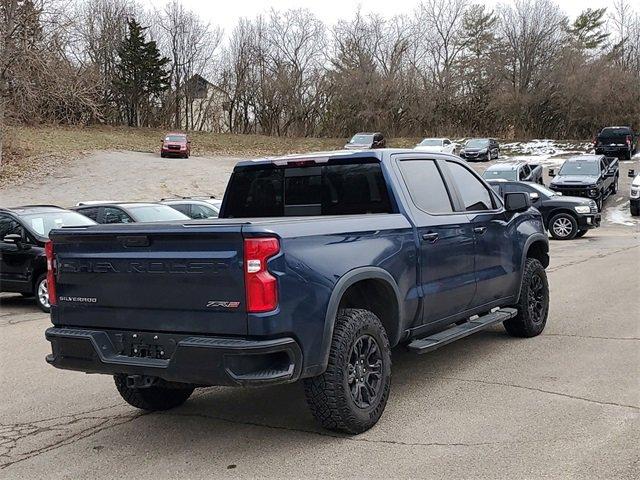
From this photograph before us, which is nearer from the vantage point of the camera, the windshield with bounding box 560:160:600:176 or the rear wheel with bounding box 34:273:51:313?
the rear wheel with bounding box 34:273:51:313

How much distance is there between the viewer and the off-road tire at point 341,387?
4.36 metres

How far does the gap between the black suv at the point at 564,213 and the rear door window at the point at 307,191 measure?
13.3 metres

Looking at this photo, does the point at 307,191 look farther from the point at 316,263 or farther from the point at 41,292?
the point at 41,292

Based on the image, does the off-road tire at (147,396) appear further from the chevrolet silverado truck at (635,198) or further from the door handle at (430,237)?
the chevrolet silverado truck at (635,198)

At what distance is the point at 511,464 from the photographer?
4.03 m

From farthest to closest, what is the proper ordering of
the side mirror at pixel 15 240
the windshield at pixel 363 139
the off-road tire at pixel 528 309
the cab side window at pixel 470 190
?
the windshield at pixel 363 139
the side mirror at pixel 15 240
the off-road tire at pixel 528 309
the cab side window at pixel 470 190

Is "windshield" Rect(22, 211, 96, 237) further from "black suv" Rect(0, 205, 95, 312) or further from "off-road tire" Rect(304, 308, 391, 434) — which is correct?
"off-road tire" Rect(304, 308, 391, 434)

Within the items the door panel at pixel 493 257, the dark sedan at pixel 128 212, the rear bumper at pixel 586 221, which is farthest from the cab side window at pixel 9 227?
the rear bumper at pixel 586 221

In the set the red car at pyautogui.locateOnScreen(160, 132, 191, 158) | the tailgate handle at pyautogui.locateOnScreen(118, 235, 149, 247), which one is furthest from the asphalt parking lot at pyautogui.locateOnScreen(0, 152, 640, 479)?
the red car at pyautogui.locateOnScreen(160, 132, 191, 158)

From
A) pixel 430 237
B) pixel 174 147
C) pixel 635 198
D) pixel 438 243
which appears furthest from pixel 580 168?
pixel 174 147

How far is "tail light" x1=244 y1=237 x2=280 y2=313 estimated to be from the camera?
13.0ft

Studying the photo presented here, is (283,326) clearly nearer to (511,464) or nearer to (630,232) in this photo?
(511,464)

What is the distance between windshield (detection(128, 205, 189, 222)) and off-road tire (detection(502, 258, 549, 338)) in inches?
301

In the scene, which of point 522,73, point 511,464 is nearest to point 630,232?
point 511,464
